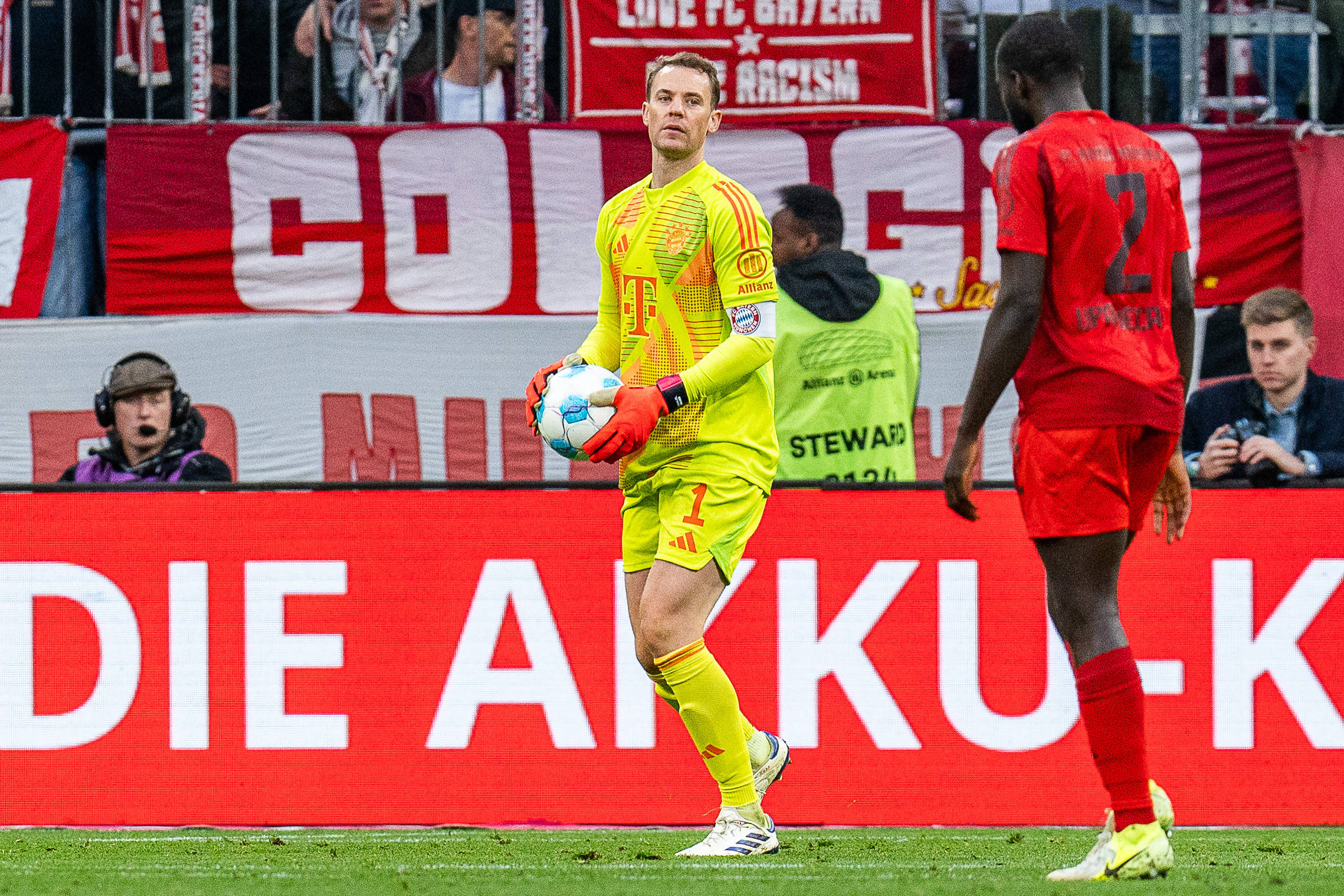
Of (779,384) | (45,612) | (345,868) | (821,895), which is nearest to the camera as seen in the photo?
(821,895)

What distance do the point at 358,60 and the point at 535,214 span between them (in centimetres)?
116

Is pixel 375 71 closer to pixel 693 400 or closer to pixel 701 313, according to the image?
pixel 701 313

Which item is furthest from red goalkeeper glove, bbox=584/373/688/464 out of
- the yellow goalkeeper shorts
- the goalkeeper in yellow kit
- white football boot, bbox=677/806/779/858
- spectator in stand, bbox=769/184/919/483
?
spectator in stand, bbox=769/184/919/483

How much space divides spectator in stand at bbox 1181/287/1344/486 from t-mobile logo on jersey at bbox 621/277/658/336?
2698mm

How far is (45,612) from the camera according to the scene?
254 inches

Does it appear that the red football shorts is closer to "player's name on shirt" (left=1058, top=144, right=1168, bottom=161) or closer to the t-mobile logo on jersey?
"player's name on shirt" (left=1058, top=144, right=1168, bottom=161)

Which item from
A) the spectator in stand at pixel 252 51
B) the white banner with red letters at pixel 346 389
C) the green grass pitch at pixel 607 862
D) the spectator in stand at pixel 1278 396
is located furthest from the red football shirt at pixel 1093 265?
the spectator in stand at pixel 252 51

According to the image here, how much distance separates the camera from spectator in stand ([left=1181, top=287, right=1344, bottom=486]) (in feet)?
23.8

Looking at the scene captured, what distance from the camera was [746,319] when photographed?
509 centimetres

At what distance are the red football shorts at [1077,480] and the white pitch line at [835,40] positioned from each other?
5291 millimetres

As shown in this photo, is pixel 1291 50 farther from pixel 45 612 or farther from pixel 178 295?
pixel 45 612

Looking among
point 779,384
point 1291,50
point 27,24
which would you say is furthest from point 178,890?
point 1291,50

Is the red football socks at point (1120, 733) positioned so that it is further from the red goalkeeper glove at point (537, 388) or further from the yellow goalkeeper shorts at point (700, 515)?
the red goalkeeper glove at point (537, 388)

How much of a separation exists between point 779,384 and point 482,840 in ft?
6.61
